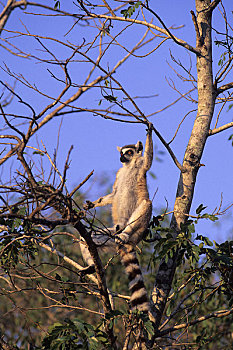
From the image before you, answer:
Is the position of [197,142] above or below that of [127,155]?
below

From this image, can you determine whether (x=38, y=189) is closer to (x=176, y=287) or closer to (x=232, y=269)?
(x=176, y=287)

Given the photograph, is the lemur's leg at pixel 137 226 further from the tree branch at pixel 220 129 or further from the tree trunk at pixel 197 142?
the tree branch at pixel 220 129

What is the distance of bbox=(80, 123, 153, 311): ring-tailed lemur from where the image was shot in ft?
21.2

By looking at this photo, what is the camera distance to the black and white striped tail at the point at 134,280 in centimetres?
567

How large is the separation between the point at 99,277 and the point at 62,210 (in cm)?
109

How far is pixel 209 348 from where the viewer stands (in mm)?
10094

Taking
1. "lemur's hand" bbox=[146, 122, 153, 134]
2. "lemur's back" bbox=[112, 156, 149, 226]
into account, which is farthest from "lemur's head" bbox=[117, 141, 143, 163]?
"lemur's hand" bbox=[146, 122, 153, 134]

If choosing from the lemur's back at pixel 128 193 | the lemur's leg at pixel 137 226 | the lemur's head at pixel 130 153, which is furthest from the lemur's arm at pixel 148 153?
the lemur's leg at pixel 137 226

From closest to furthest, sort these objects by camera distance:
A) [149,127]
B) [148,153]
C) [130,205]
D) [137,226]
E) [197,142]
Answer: [197,142]
[149,127]
[137,226]
[148,153]
[130,205]

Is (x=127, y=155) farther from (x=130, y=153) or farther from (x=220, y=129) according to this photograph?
(x=220, y=129)

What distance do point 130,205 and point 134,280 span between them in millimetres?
1607

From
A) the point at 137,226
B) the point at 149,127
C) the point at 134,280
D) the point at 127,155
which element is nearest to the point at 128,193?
the point at 127,155

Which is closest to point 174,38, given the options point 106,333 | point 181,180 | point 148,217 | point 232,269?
point 181,180

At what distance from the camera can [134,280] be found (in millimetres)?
6141
